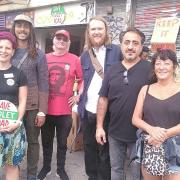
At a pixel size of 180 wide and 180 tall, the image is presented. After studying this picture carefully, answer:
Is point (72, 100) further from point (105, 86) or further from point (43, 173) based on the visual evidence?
point (43, 173)

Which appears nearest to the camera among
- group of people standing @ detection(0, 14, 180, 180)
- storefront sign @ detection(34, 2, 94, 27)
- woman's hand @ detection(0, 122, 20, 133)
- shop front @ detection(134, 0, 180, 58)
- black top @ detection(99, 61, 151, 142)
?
group of people standing @ detection(0, 14, 180, 180)

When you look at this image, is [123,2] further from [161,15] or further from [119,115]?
[119,115]

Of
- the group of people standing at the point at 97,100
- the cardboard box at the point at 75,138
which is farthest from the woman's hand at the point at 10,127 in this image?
the cardboard box at the point at 75,138

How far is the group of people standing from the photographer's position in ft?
10.8

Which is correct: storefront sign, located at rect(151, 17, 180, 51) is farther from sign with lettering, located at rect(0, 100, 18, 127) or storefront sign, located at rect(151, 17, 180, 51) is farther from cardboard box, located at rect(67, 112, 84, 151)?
sign with lettering, located at rect(0, 100, 18, 127)

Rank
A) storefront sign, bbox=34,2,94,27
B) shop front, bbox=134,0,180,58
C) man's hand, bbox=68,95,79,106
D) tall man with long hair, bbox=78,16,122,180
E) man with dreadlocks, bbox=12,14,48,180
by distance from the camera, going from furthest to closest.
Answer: storefront sign, bbox=34,2,94,27
shop front, bbox=134,0,180,58
man's hand, bbox=68,95,79,106
man with dreadlocks, bbox=12,14,48,180
tall man with long hair, bbox=78,16,122,180

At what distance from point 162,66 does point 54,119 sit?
1914mm

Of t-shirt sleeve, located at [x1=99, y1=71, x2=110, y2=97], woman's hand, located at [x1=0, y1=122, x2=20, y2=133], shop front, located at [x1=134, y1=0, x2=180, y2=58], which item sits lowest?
woman's hand, located at [x1=0, y1=122, x2=20, y2=133]

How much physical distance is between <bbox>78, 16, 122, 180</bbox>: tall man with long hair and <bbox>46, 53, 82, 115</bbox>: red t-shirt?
0.28 meters

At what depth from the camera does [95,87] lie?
167 inches

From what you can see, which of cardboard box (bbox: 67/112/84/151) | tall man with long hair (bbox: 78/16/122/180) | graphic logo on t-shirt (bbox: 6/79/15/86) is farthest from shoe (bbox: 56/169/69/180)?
graphic logo on t-shirt (bbox: 6/79/15/86)

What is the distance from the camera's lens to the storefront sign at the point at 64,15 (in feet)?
33.1

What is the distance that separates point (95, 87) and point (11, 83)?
982 millimetres

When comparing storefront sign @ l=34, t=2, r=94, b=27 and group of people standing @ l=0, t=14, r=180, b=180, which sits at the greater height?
storefront sign @ l=34, t=2, r=94, b=27
